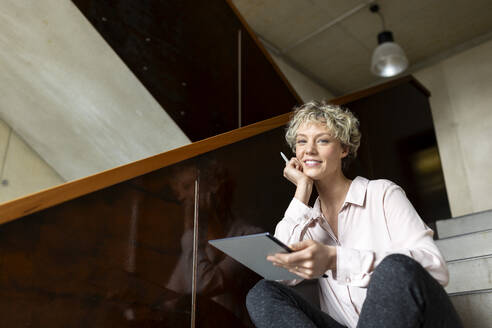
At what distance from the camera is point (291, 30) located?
16.1 feet

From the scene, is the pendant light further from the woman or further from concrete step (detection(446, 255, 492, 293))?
the woman

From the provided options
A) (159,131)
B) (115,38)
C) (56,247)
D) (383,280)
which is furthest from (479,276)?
(115,38)

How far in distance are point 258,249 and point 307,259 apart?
0.38 feet

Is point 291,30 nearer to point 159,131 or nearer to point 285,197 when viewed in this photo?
point 159,131

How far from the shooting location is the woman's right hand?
1.47 metres

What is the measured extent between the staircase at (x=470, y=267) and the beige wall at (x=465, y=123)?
2.30 meters

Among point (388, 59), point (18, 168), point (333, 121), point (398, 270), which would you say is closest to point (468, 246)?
point (333, 121)

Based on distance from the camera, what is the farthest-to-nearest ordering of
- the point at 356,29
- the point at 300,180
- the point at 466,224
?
the point at 356,29 → the point at 466,224 → the point at 300,180

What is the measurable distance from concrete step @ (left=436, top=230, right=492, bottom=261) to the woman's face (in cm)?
108

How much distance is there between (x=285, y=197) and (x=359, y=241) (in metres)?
0.57

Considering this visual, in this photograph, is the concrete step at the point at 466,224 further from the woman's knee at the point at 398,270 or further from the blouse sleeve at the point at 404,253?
the woman's knee at the point at 398,270

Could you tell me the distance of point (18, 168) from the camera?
122 inches

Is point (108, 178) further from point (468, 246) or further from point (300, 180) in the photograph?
point (468, 246)

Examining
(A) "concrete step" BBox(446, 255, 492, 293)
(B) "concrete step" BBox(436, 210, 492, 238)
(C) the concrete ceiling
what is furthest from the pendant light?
(A) "concrete step" BBox(446, 255, 492, 293)
